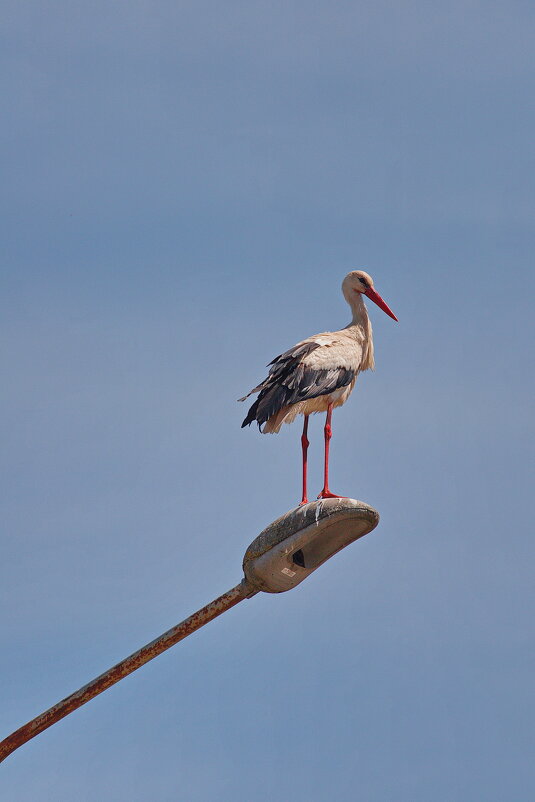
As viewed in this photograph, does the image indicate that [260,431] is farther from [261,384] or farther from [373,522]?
[373,522]

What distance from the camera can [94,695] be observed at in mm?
10633

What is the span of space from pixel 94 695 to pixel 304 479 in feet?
23.9

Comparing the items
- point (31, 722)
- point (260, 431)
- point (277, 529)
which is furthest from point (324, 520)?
point (260, 431)

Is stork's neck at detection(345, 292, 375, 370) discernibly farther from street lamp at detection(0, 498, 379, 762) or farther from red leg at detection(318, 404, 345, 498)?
street lamp at detection(0, 498, 379, 762)

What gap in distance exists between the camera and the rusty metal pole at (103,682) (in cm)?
1062

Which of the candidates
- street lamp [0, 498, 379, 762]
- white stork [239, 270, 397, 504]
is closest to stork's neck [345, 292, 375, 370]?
white stork [239, 270, 397, 504]

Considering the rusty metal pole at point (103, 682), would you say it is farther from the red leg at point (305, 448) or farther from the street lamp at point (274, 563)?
the red leg at point (305, 448)

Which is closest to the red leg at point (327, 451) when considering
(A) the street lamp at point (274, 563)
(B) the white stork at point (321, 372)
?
(B) the white stork at point (321, 372)

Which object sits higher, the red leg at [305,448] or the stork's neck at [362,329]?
the stork's neck at [362,329]

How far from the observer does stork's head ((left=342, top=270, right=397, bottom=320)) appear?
777 inches

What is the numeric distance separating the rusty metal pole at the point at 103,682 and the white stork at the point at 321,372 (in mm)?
6087

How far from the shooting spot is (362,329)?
19.6 m

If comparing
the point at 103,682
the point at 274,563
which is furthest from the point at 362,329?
the point at 103,682

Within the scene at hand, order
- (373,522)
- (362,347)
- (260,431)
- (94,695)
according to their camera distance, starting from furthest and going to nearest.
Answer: (362,347) → (260,431) → (373,522) → (94,695)
